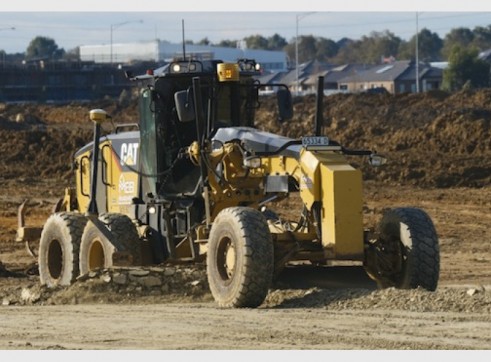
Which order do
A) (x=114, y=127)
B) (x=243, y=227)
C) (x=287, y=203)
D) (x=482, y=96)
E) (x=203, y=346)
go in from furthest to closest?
1. (x=482, y=96)
2. (x=287, y=203)
3. (x=114, y=127)
4. (x=243, y=227)
5. (x=203, y=346)

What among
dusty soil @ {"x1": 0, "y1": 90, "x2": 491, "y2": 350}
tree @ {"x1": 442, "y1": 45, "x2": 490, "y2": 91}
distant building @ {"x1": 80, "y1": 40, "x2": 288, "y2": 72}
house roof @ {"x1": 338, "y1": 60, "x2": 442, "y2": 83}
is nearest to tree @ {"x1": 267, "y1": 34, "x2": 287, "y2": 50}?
distant building @ {"x1": 80, "y1": 40, "x2": 288, "y2": 72}

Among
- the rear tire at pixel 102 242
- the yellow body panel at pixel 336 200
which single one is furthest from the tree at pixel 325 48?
the yellow body panel at pixel 336 200

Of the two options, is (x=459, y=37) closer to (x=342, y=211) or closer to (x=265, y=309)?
(x=342, y=211)

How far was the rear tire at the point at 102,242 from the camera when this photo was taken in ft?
49.8

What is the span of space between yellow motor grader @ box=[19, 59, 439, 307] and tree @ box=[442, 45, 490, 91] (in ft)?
220

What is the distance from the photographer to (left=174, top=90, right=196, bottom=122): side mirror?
1456 centimetres

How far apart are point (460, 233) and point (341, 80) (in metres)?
80.1

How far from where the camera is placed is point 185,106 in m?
14.6

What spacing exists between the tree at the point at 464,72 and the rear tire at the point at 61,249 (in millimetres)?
67017

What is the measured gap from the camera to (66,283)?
15.6 meters

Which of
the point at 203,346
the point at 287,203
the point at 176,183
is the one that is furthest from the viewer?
the point at 287,203

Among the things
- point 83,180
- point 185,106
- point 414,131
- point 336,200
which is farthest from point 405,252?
point 414,131

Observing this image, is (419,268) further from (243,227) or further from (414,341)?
(414,341)

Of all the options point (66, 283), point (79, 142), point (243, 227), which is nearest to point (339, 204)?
point (243, 227)
